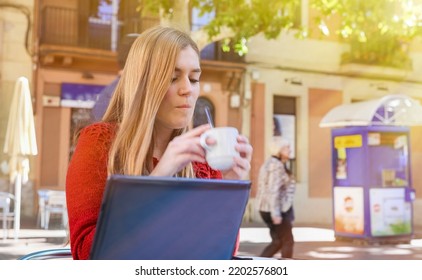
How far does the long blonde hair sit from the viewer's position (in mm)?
979

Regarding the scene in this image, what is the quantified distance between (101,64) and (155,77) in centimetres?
631

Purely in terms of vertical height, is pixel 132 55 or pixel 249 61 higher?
pixel 249 61

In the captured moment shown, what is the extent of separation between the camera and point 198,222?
0.82 m

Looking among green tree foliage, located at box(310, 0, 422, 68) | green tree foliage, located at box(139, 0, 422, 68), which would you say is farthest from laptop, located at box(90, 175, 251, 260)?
green tree foliage, located at box(310, 0, 422, 68)

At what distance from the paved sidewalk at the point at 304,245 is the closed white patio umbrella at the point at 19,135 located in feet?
0.73

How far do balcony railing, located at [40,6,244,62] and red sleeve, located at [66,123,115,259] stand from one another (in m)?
5.94

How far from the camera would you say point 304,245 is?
4625 mm

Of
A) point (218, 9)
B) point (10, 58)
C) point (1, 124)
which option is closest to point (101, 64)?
point (10, 58)

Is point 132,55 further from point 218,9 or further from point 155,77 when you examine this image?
point 218,9

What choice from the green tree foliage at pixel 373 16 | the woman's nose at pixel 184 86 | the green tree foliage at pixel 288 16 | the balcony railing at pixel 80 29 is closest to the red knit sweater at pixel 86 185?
the woman's nose at pixel 184 86

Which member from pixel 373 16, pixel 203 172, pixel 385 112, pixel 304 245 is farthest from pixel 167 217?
pixel 385 112

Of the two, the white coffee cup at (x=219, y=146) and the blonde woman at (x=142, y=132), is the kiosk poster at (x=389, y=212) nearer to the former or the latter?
the blonde woman at (x=142, y=132)

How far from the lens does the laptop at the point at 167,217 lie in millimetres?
766

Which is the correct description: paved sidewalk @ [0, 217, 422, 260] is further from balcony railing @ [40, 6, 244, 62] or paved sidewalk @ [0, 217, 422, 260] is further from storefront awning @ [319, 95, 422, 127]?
balcony railing @ [40, 6, 244, 62]
